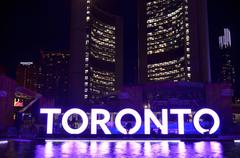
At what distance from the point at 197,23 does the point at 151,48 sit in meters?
45.1

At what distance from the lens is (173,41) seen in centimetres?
13375

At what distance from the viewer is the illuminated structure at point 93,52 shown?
97.6 meters

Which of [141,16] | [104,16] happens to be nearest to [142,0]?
[141,16]

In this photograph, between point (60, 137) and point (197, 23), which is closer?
point (60, 137)

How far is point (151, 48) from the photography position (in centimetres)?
14750

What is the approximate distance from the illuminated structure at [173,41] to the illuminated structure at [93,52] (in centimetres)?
1749

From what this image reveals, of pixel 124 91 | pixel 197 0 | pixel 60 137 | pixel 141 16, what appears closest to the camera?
pixel 60 137

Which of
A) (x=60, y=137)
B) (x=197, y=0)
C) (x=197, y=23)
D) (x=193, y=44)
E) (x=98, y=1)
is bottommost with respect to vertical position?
(x=60, y=137)

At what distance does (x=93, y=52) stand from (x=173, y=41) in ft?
118

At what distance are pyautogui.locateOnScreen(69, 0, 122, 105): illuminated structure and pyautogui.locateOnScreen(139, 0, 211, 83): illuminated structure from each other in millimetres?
17486

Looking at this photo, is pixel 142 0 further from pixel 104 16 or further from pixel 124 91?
pixel 124 91

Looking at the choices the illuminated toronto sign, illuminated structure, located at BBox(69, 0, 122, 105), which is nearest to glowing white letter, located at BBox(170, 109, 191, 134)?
the illuminated toronto sign

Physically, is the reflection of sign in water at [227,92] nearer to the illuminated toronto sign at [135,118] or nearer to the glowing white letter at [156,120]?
the illuminated toronto sign at [135,118]

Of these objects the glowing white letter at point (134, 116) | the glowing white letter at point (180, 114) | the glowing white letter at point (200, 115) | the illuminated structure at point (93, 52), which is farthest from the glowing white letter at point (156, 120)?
the illuminated structure at point (93, 52)
